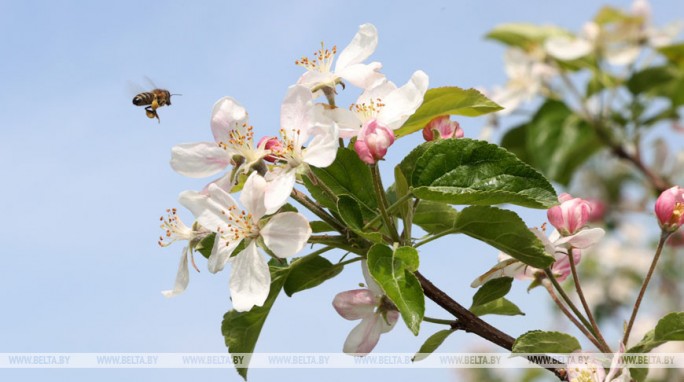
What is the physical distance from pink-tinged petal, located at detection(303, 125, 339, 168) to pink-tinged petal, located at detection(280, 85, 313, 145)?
0.7 inches

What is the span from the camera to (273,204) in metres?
1.29

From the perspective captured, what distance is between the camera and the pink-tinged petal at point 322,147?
132 cm

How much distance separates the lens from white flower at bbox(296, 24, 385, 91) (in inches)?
57.6

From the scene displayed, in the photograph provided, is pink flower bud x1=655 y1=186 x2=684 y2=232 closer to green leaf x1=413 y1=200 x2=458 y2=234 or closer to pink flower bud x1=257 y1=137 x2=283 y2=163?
green leaf x1=413 y1=200 x2=458 y2=234

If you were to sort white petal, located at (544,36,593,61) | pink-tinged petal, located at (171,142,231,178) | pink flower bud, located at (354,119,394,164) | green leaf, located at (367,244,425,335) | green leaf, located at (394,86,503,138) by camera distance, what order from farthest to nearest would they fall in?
white petal, located at (544,36,593,61) < green leaf, located at (394,86,503,138) < pink-tinged petal, located at (171,142,231,178) < pink flower bud, located at (354,119,394,164) < green leaf, located at (367,244,425,335)

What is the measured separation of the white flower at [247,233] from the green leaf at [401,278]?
0.37 feet

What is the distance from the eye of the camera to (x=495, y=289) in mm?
1477

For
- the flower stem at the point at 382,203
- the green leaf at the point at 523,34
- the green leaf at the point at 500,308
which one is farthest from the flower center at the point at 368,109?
the green leaf at the point at 523,34

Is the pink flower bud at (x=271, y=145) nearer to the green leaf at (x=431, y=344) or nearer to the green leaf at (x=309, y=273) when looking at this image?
the green leaf at (x=309, y=273)

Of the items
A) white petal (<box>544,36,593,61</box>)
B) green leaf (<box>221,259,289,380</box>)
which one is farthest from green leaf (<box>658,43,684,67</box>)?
green leaf (<box>221,259,289,380</box>)

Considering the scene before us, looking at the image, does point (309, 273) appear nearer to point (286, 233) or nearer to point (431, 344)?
point (286, 233)

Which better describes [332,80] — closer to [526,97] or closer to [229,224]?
[229,224]

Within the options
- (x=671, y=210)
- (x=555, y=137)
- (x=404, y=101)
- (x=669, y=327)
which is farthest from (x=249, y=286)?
(x=555, y=137)

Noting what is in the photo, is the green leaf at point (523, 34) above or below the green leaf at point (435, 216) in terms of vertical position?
above
